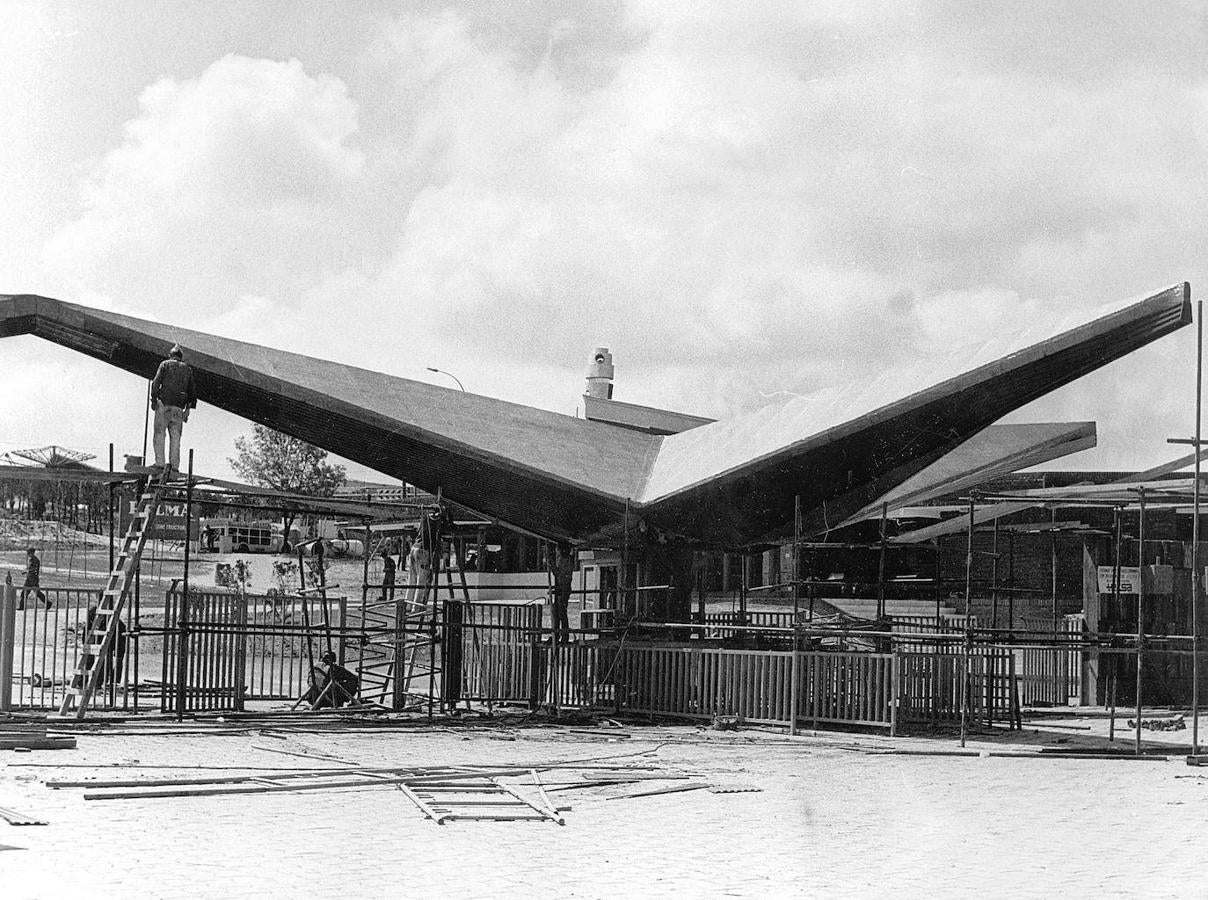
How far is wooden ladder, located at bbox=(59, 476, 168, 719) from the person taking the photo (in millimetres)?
17484

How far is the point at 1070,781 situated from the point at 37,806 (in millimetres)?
9552

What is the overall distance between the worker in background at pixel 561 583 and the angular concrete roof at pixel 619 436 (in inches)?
16.9

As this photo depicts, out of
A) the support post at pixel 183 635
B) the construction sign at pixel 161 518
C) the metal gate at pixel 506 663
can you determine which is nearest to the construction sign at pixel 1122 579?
the metal gate at pixel 506 663

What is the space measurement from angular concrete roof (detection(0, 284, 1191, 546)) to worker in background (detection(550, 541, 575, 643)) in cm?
43

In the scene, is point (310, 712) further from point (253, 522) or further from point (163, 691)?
point (253, 522)

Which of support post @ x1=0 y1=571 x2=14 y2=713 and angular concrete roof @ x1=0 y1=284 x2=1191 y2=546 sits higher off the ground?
angular concrete roof @ x1=0 y1=284 x2=1191 y2=546

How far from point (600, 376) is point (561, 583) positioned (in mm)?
33851

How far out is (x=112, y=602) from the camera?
18.5 meters

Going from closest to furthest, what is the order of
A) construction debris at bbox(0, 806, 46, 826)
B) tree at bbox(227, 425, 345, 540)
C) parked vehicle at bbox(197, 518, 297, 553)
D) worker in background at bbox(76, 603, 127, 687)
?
1. construction debris at bbox(0, 806, 46, 826)
2. worker in background at bbox(76, 603, 127, 687)
3. parked vehicle at bbox(197, 518, 297, 553)
4. tree at bbox(227, 425, 345, 540)

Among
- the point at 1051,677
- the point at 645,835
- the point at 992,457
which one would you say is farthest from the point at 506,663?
the point at 645,835

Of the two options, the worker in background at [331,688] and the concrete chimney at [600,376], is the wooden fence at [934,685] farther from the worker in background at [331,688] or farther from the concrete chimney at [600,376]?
the concrete chimney at [600,376]

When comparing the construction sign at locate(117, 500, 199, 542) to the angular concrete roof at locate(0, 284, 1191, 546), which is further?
the construction sign at locate(117, 500, 199, 542)

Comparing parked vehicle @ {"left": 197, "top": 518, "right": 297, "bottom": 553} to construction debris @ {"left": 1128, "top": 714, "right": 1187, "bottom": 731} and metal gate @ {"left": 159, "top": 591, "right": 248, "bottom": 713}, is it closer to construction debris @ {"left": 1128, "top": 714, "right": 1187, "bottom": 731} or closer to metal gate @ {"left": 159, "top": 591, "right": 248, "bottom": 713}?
metal gate @ {"left": 159, "top": 591, "right": 248, "bottom": 713}

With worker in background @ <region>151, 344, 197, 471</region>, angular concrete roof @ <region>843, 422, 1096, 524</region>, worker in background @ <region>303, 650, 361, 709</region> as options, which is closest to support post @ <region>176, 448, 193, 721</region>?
worker in background @ <region>151, 344, 197, 471</region>
